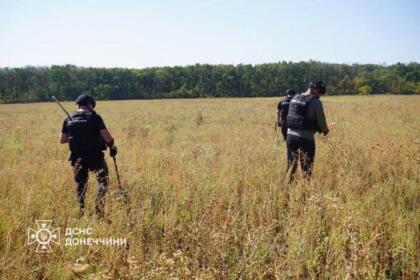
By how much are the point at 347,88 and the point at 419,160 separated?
278 ft

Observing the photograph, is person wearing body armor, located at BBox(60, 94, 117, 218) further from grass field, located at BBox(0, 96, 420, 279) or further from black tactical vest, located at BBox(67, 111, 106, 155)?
grass field, located at BBox(0, 96, 420, 279)

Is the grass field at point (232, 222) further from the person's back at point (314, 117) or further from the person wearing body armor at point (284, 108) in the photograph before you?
the person wearing body armor at point (284, 108)

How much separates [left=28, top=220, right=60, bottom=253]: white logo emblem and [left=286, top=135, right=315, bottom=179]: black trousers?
11.8ft

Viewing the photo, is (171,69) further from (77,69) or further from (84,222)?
(84,222)

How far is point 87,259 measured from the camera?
323cm

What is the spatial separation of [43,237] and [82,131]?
1.56 m

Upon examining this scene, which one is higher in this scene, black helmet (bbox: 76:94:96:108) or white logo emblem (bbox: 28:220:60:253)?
black helmet (bbox: 76:94:96:108)

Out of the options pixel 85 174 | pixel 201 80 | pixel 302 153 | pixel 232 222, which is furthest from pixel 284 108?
pixel 201 80

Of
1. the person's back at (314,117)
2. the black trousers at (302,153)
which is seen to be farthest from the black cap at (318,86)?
the black trousers at (302,153)

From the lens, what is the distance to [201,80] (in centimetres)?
8950

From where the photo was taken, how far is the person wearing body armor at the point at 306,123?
519 cm

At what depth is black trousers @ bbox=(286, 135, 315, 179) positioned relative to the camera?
5.20 meters

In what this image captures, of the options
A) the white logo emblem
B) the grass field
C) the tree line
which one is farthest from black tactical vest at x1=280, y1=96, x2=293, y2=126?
the tree line

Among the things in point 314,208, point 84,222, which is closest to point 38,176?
point 84,222
